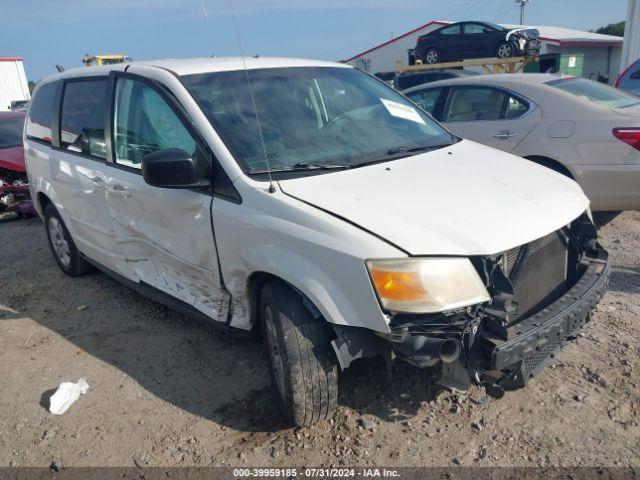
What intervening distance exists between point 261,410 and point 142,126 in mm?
1931

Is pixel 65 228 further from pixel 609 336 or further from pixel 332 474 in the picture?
pixel 609 336

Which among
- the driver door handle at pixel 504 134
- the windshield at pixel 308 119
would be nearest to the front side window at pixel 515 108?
the driver door handle at pixel 504 134

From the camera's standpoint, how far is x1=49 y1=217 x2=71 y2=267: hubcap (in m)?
5.26

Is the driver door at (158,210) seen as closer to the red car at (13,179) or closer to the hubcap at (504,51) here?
the red car at (13,179)

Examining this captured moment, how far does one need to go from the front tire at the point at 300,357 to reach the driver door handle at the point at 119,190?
139 cm

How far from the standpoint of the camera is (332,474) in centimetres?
266

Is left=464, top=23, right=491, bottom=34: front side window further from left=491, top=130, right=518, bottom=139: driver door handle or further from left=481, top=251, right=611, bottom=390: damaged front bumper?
left=481, top=251, right=611, bottom=390: damaged front bumper

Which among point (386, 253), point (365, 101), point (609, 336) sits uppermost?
point (365, 101)

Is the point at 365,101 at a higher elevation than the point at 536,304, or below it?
higher

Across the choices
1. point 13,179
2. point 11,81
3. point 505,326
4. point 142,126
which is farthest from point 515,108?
point 11,81

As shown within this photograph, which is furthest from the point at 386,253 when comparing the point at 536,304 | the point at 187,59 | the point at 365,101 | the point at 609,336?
the point at 187,59

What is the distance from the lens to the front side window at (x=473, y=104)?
5977mm

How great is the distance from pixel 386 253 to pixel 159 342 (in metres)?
2.26

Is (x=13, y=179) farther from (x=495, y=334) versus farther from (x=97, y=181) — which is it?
(x=495, y=334)
